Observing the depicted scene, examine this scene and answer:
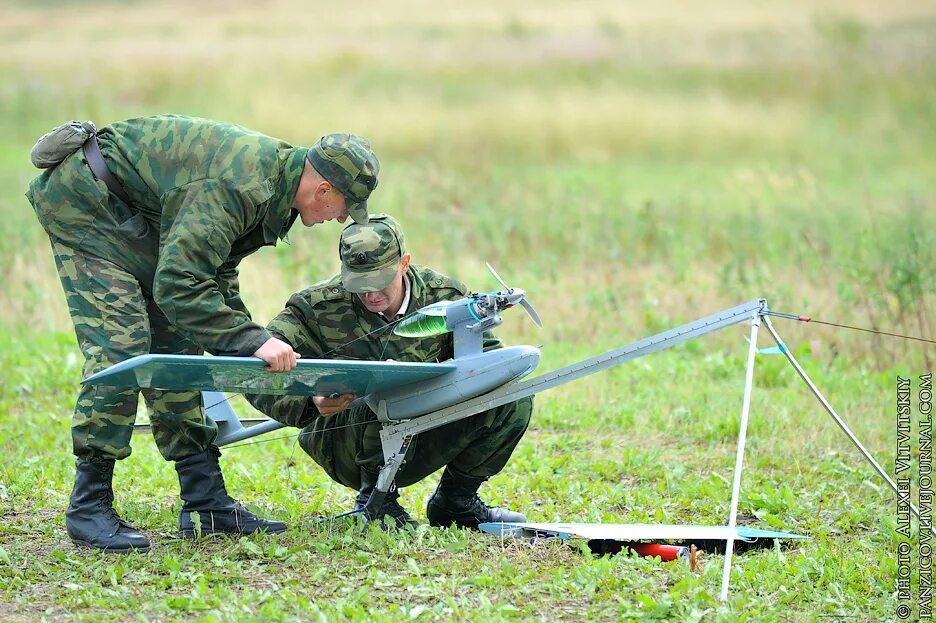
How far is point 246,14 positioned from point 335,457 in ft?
127

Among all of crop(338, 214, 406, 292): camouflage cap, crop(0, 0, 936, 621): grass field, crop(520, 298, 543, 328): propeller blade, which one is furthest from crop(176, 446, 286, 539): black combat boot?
crop(520, 298, 543, 328): propeller blade

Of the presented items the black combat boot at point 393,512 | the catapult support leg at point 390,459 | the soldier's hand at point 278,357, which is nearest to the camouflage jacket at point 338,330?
the catapult support leg at point 390,459

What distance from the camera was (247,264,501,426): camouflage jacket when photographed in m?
5.55

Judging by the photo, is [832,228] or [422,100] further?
[422,100]

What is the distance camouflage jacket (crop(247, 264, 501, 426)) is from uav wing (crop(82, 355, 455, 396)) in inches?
10.4

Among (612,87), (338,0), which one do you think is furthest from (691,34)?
(338,0)

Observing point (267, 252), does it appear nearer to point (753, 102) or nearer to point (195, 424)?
point (195, 424)

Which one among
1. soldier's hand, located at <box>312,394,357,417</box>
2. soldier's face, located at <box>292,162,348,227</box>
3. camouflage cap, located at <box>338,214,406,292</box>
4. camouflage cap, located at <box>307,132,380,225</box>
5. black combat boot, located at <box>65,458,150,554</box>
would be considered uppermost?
camouflage cap, located at <box>307,132,380,225</box>

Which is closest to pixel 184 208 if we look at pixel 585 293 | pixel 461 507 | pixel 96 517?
pixel 96 517

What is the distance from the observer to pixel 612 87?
26.0 meters

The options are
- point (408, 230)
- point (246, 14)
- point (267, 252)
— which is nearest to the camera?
point (267, 252)

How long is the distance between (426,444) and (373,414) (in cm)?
30

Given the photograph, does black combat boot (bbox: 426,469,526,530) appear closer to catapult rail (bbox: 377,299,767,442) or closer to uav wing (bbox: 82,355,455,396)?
catapult rail (bbox: 377,299,767,442)

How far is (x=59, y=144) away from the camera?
203 inches
